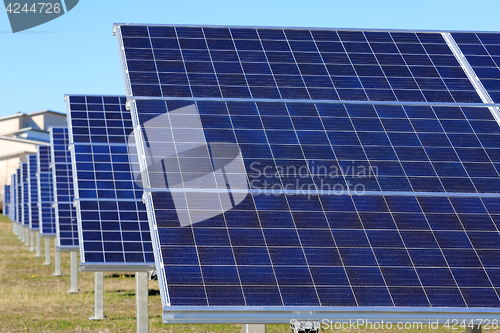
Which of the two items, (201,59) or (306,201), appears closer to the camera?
(306,201)

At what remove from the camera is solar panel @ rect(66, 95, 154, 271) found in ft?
55.4

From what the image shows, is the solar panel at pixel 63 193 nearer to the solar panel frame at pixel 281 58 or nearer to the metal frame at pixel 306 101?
the solar panel frame at pixel 281 58

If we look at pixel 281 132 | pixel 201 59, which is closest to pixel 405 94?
pixel 281 132

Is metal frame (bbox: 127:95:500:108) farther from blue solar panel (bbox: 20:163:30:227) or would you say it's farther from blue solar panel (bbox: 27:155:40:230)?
blue solar panel (bbox: 20:163:30:227)

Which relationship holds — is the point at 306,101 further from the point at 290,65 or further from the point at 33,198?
the point at 33,198

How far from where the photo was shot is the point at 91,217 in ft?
60.0

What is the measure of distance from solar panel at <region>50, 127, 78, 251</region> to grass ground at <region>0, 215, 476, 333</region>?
276 cm

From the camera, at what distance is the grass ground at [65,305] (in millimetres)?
21266

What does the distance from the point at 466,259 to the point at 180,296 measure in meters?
4.05

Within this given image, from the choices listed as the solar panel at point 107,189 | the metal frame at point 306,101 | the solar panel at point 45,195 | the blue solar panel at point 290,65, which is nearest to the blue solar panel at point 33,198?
the solar panel at point 45,195

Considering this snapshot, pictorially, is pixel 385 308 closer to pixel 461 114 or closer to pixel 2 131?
pixel 461 114

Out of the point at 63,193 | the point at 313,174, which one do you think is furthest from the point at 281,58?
the point at 63,193

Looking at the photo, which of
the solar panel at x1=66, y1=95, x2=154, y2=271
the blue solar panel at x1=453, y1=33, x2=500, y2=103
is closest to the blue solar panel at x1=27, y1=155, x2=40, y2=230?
the solar panel at x1=66, y1=95, x2=154, y2=271

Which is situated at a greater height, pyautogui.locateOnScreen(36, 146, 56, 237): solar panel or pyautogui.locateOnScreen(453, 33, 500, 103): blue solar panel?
pyautogui.locateOnScreen(36, 146, 56, 237): solar panel
